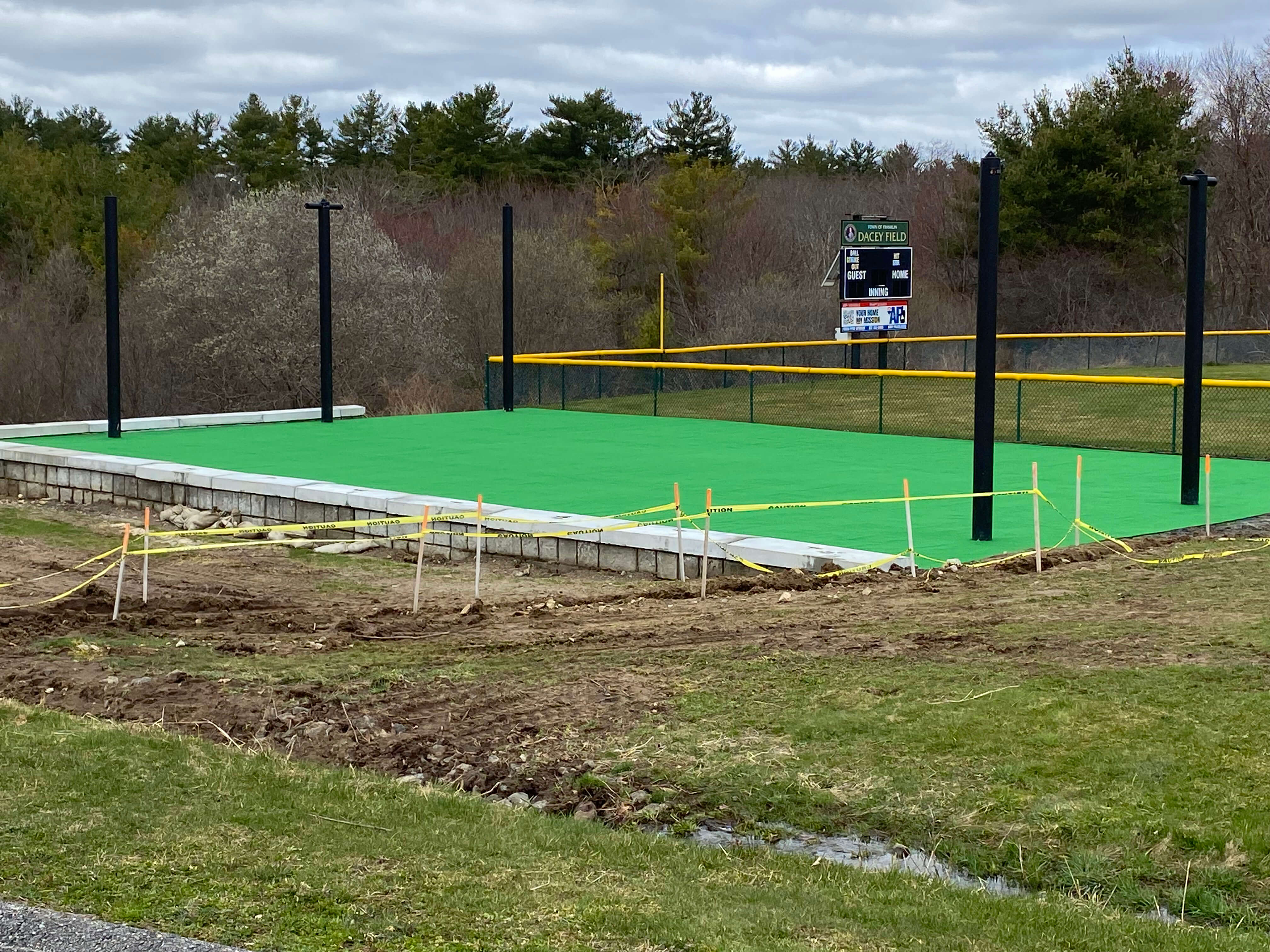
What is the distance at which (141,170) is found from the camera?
64.6m

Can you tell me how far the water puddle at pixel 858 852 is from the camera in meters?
6.03

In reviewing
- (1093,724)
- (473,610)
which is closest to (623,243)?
(473,610)

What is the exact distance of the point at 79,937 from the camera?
16.3 feet

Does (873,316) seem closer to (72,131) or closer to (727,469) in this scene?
(727,469)

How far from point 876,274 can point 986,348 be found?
20048mm

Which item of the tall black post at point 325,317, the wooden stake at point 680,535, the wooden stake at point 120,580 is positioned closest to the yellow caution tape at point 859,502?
the wooden stake at point 680,535

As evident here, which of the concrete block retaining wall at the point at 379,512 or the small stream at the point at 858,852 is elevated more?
the concrete block retaining wall at the point at 379,512

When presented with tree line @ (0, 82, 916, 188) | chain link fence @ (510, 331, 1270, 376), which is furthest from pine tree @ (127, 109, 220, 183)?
chain link fence @ (510, 331, 1270, 376)

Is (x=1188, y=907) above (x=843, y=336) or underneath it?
underneath

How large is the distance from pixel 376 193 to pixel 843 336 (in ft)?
148

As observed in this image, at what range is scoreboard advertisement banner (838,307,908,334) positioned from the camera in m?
33.3

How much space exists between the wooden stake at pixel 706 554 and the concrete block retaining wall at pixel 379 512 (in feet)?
0.26

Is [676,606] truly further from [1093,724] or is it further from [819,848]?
[819,848]

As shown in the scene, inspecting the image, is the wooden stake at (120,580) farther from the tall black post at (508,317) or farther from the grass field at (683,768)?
the tall black post at (508,317)
